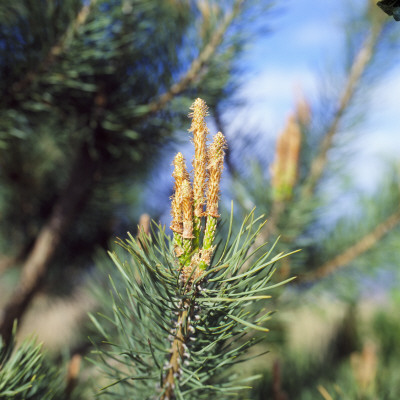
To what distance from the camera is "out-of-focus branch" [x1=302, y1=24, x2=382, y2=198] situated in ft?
2.21

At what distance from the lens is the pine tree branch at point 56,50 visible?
499 millimetres

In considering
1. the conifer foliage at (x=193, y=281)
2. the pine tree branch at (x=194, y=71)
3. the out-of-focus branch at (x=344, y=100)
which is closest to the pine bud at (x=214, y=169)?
the conifer foliage at (x=193, y=281)

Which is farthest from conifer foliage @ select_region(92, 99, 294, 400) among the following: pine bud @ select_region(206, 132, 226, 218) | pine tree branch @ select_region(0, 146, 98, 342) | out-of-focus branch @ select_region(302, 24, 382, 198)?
out-of-focus branch @ select_region(302, 24, 382, 198)

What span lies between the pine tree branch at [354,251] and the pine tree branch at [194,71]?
1.12 ft

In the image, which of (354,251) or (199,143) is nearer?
(199,143)

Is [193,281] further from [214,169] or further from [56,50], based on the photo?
[56,50]

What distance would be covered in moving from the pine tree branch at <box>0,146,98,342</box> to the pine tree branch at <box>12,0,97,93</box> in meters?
0.18

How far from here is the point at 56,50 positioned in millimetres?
504

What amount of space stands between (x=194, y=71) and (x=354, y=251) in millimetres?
371

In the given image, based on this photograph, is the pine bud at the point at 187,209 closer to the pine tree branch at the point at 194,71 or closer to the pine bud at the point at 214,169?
the pine bud at the point at 214,169

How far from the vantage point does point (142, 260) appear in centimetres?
25

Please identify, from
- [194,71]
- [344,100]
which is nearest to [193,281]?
[194,71]

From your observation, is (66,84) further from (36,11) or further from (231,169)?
(231,169)

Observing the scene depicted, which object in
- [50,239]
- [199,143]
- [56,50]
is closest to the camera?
[199,143]
